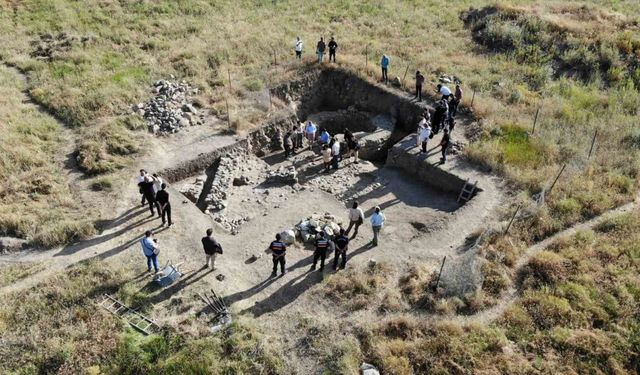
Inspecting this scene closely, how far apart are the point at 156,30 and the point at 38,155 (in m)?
13.5

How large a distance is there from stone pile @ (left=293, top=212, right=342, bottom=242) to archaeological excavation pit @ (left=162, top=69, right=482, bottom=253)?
0.64 m

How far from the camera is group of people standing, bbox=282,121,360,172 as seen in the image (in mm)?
22328

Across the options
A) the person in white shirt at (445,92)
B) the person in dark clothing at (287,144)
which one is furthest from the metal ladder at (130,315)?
the person in white shirt at (445,92)

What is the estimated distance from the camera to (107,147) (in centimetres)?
2078

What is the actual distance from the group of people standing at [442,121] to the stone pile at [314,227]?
18.7 ft

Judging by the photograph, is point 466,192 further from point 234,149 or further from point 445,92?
point 234,149

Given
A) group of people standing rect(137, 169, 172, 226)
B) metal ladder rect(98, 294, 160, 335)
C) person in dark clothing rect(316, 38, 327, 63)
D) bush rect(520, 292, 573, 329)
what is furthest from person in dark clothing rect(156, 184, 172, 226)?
person in dark clothing rect(316, 38, 327, 63)

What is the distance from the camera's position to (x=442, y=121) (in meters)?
22.5

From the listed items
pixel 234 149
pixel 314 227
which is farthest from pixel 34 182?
pixel 314 227

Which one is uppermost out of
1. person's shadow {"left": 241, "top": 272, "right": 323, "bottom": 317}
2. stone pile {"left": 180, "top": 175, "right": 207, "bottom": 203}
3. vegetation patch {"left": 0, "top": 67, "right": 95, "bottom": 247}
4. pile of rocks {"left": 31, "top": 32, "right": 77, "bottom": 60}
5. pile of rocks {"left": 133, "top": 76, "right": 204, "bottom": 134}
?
pile of rocks {"left": 31, "top": 32, "right": 77, "bottom": 60}

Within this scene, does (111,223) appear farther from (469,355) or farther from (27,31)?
(27,31)

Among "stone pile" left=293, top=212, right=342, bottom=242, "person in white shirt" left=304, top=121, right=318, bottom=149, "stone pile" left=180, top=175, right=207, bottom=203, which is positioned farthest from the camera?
"person in white shirt" left=304, top=121, right=318, bottom=149

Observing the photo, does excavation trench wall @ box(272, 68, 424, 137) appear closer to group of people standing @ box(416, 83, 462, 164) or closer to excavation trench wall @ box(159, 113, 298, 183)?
group of people standing @ box(416, 83, 462, 164)

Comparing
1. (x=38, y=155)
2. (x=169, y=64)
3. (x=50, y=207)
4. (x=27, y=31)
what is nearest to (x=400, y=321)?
(x=50, y=207)
